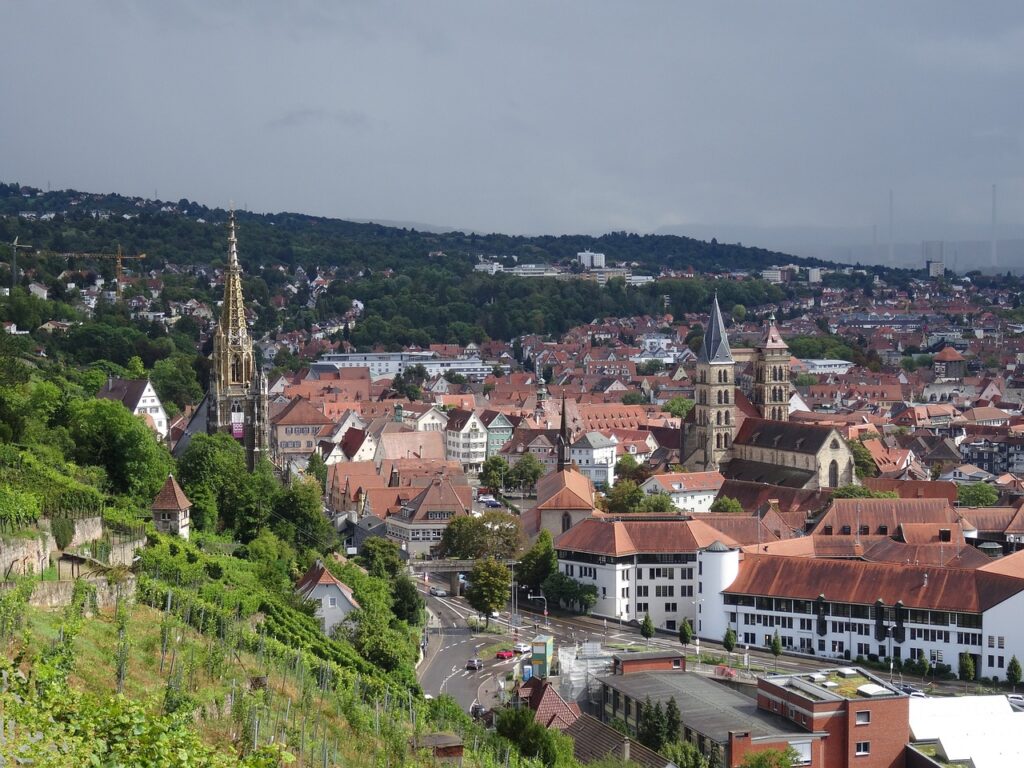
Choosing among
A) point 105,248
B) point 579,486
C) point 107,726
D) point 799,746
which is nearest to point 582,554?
point 579,486

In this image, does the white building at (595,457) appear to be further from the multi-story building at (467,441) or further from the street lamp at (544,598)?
the street lamp at (544,598)

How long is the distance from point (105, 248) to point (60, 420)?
391 ft

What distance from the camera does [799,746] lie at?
33.6 metres

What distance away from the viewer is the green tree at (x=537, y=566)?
1967 inches

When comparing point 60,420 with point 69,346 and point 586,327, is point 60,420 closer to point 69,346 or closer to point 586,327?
point 69,346

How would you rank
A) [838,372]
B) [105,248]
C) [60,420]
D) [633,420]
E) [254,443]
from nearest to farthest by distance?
1. [60,420]
2. [254,443]
3. [633,420]
4. [838,372]
5. [105,248]

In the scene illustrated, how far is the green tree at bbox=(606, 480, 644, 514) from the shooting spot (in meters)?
60.4

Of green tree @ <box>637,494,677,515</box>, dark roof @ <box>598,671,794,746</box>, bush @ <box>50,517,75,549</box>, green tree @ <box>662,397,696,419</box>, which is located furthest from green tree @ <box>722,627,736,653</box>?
green tree @ <box>662,397,696,419</box>

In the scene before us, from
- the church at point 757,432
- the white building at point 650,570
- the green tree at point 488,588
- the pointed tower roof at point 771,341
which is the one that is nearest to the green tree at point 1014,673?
the white building at point 650,570

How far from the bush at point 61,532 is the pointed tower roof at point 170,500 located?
8204 mm

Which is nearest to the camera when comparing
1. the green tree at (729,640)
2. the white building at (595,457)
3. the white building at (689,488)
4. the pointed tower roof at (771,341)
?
the green tree at (729,640)

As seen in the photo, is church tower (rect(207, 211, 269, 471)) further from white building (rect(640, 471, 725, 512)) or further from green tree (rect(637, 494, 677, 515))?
white building (rect(640, 471, 725, 512))

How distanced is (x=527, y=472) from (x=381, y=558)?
26.2 meters

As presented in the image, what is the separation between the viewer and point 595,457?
A: 78438 mm
